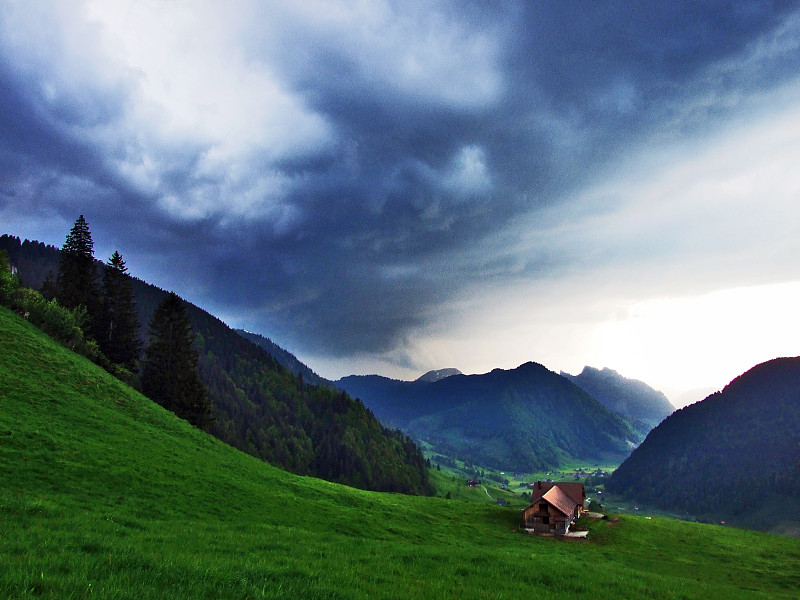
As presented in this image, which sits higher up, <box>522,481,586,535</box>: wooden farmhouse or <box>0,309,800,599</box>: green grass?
<box>0,309,800,599</box>: green grass

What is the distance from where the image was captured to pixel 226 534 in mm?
21031

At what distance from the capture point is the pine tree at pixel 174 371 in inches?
3108

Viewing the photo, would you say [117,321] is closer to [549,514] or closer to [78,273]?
[78,273]

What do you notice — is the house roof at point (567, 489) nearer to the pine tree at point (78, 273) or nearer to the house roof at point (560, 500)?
the house roof at point (560, 500)

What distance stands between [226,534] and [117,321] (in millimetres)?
80091

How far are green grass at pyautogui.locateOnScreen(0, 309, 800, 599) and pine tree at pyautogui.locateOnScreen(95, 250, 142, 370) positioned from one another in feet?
88.8

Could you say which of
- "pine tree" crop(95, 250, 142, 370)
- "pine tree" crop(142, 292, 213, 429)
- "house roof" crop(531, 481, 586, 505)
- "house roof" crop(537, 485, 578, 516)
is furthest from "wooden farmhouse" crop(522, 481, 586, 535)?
"pine tree" crop(95, 250, 142, 370)

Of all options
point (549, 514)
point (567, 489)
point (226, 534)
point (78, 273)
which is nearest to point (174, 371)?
point (78, 273)

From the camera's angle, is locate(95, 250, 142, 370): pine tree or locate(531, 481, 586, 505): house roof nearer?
locate(531, 481, 586, 505): house roof

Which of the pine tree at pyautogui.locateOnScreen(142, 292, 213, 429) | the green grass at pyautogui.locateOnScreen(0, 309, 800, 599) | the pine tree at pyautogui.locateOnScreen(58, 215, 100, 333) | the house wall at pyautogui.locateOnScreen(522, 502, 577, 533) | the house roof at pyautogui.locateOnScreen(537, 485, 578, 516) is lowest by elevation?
the house wall at pyautogui.locateOnScreen(522, 502, 577, 533)

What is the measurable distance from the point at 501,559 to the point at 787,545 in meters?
64.8

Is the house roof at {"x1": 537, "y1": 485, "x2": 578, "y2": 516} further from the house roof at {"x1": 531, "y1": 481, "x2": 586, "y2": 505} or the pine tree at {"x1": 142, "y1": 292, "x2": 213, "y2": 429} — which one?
the pine tree at {"x1": 142, "y1": 292, "x2": 213, "y2": 429}

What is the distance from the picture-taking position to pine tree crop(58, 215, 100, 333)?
79.2 m

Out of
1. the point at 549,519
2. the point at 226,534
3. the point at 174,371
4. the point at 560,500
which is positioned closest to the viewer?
the point at 226,534
